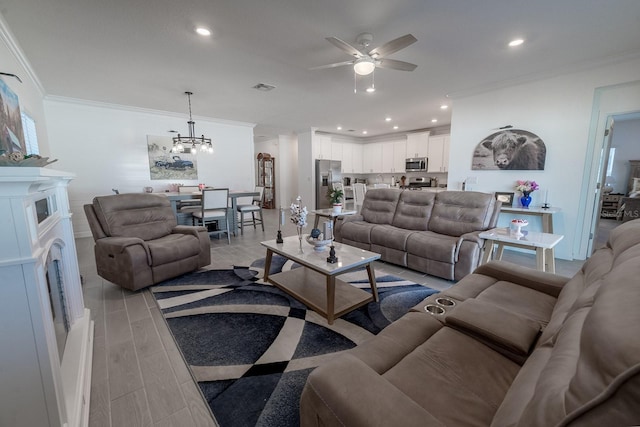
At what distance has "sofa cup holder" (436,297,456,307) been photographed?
1.54 meters

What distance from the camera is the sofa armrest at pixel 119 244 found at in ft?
8.49

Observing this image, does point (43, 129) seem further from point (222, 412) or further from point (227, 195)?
point (222, 412)

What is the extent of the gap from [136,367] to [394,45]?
10.1 feet

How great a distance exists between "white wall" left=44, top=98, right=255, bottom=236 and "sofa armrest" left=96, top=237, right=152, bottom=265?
3354 mm

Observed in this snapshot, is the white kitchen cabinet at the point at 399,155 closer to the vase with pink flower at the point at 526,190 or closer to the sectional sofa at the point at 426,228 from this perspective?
the vase with pink flower at the point at 526,190

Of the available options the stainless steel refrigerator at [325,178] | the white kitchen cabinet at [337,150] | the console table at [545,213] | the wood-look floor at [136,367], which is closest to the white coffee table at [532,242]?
the wood-look floor at [136,367]

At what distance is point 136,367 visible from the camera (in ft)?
5.56

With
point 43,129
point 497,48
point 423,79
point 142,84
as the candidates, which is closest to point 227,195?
point 142,84

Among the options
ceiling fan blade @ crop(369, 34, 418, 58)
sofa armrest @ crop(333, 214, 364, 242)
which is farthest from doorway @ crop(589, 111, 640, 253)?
ceiling fan blade @ crop(369, 34, 418, 58)

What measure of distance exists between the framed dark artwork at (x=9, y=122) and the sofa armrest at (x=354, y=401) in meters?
2.95

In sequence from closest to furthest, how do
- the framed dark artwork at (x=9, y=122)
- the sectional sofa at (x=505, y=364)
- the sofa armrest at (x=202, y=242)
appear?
the sectional sofa at (x=505, y=364), the framed dark artwork at (x=9, y=122), the sofa armrest at (x=202, y=242)

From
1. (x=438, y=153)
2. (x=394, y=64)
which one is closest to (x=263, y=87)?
(x=394, y=64)

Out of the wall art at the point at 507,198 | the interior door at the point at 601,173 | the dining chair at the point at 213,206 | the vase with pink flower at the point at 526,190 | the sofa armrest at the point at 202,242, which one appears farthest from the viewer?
the dining chair at the point at 213,206

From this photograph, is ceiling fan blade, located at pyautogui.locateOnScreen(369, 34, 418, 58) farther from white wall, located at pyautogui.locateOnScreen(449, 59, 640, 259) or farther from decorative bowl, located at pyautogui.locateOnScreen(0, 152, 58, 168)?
white wall, located at pyautogui.locateOnScreen(449, 59, 640, 259)
